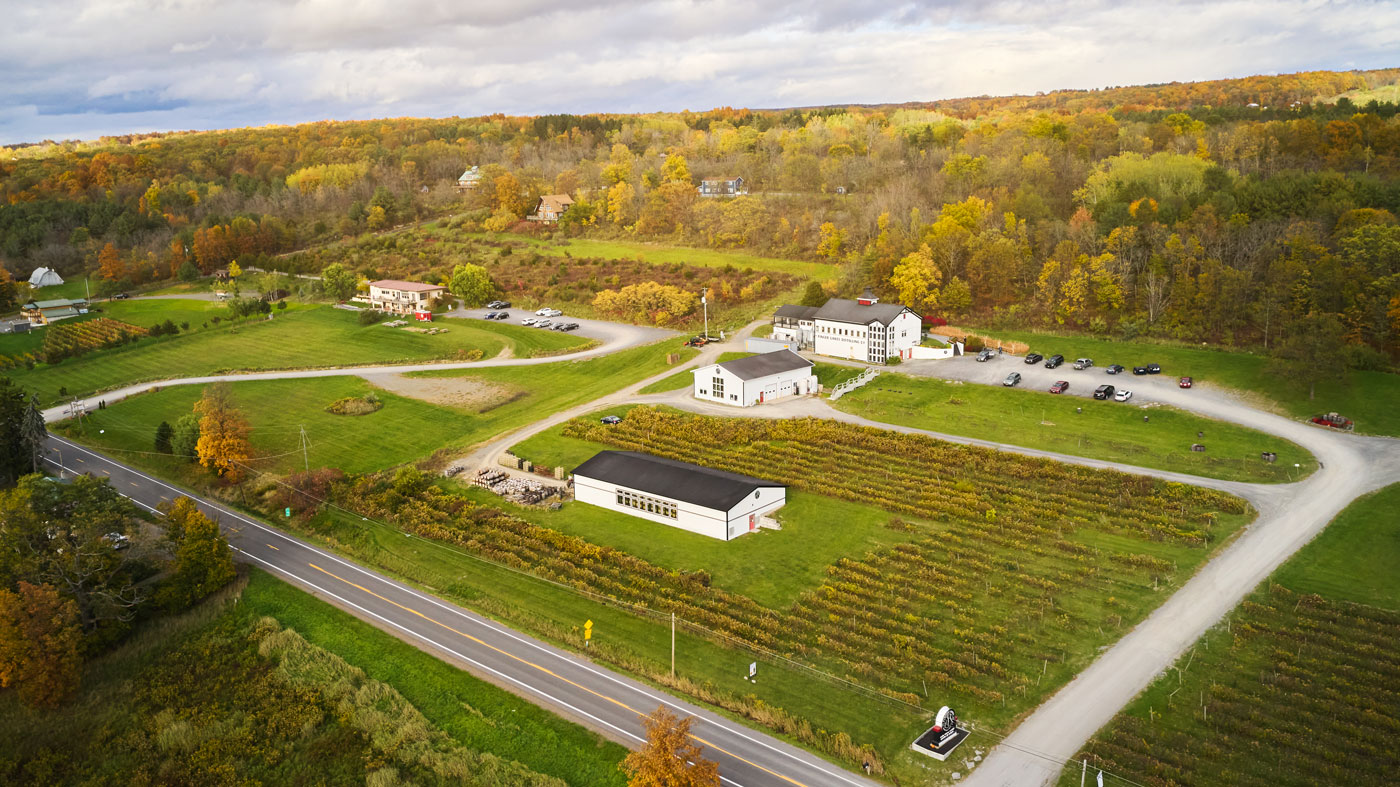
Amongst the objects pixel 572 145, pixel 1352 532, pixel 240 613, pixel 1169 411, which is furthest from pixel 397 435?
pixel 572 145

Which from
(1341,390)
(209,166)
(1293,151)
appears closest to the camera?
(1341,390)

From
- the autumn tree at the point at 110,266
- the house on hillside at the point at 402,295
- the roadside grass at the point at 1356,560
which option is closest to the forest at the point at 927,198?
the autumn tree at the point at 110,266

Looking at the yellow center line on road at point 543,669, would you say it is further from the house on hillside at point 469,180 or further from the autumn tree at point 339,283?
the house on hillside at point 469,180

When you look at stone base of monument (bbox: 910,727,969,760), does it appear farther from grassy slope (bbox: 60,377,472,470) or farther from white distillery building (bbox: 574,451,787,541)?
grassy slope (bbox: 60,377,472,470)

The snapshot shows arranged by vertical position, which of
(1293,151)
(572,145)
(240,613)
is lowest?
(240,613)

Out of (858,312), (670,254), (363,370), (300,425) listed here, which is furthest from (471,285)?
(858,312)

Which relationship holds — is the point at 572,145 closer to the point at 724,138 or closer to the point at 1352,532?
the point at 724,138
